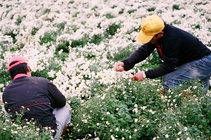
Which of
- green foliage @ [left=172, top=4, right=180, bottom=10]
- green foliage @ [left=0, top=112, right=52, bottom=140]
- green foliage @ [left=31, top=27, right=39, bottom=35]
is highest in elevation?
green foliage @ [left=0, top=112, right=52, bottom=140]

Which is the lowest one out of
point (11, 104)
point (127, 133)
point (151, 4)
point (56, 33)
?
point (151, 4)

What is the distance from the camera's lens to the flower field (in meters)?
5.12

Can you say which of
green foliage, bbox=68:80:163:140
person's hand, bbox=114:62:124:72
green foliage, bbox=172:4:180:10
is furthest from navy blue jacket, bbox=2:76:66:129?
green foliage, bbox=172:4:180:10

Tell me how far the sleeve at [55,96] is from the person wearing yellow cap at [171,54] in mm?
1450

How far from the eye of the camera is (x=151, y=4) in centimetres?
1388

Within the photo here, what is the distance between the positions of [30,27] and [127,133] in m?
7.31

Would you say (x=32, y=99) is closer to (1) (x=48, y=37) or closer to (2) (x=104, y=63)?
(2) (x=104, y=63)

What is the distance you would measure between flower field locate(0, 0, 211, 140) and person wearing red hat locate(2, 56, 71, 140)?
1.75 feet

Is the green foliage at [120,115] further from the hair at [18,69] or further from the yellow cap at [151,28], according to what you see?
the hair at [18,69]

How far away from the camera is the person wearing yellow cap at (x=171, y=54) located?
5.61m

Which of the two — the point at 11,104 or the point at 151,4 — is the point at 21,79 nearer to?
the point at 11,104

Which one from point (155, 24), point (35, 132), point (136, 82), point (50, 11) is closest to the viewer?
point (35, 132)

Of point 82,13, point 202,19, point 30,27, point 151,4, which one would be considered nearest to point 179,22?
point 202,19

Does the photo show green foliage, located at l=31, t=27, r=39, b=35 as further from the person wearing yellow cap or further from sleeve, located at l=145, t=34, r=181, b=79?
sleeve, located at l=145, t=34, r=181, b=79
